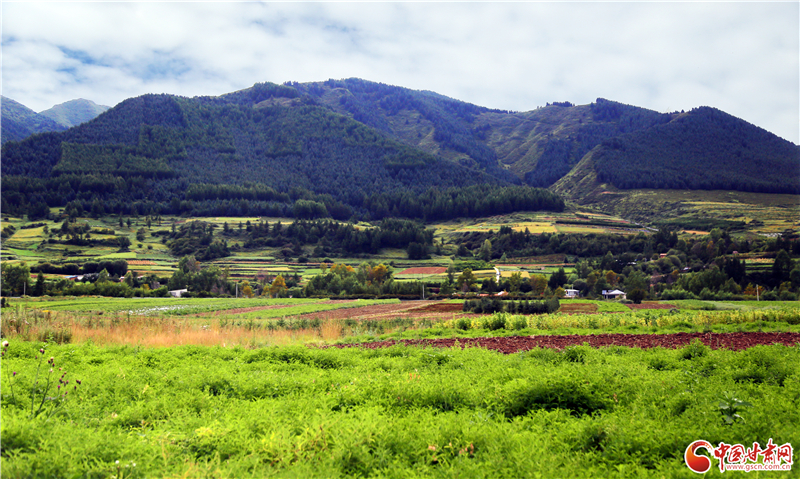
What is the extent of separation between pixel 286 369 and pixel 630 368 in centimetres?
800

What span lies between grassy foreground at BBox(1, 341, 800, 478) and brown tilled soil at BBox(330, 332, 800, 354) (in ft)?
17.5

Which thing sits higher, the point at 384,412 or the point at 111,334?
the point at 384,412

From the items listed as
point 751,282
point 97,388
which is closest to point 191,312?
point 97,388

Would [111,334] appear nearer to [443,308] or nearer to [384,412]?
[384,412]

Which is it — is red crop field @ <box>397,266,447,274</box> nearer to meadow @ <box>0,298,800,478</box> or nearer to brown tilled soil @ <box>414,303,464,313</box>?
brown tilled soil @ <box>414,303,464,313</box>

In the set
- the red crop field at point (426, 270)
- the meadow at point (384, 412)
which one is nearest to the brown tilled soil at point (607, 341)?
the meadow at point (384, 412)

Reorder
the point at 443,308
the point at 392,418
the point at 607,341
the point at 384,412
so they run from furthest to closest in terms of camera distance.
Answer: the point at 443,308 < the point at 607,341 < the point at 384,412 < the point at 392,418

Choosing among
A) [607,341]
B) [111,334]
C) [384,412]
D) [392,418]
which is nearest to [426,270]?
[607,341]

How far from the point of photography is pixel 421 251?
4454 inches

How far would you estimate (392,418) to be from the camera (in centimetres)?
692

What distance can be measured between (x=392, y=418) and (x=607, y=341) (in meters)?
13.9

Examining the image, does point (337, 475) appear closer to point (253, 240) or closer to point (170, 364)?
point (170, 364)

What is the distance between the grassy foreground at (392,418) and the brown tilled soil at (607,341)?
5.32 m

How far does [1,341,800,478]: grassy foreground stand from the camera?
17.7 ft
